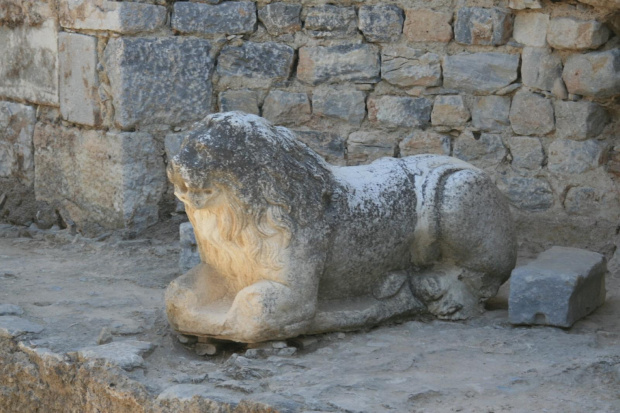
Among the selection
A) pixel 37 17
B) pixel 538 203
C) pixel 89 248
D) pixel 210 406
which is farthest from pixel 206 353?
pixel 37 17

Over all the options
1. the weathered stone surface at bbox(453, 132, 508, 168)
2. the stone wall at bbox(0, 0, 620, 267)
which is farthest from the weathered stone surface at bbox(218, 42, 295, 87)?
the weathered stone surface at bbox(453, 132, 508, 168)

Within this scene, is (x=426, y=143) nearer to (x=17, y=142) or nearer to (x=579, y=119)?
(x=579, y=119)

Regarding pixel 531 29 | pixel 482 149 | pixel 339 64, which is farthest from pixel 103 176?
pixel 531 29

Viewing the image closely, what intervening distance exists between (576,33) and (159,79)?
7.60 ft

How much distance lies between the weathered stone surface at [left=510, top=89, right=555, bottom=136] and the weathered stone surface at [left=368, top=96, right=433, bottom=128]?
0.49 m

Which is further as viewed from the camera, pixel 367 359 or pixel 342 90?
pixel 342 90

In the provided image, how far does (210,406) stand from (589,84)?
2.83 metres

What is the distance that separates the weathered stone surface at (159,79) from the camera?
5.82m

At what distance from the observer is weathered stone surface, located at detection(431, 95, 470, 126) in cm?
571

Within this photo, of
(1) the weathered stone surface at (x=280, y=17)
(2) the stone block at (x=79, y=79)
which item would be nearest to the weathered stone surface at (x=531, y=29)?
(1) the weathered stone surface at (x=280, y=17)

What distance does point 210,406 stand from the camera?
11.6ft

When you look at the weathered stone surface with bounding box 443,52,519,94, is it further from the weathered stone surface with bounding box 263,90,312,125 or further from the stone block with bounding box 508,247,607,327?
A: the stone block with bounding box 508,247,607,327

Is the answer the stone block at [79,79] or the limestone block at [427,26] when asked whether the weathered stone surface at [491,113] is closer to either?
the limestone block at [427,26]

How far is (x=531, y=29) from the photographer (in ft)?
18.0
